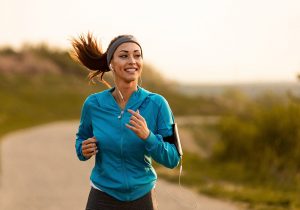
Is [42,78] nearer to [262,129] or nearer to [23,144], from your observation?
[23,144]

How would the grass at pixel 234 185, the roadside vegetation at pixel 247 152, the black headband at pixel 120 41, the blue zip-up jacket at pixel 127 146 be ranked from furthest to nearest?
the roadside vegetation at pixel 247 152 → the grass at pixel 234 185 → the black headband at pixel 120 41 → the blue zip-up jacket at pixel 127 146

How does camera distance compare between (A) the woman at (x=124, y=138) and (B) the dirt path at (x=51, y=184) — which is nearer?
(A) the woman at (x=124, y=138)

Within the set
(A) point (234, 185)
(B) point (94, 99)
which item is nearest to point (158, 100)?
(B) point (94, 99)

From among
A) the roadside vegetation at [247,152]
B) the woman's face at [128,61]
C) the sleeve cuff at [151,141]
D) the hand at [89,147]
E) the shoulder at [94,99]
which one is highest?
the woman's face at [128,61]

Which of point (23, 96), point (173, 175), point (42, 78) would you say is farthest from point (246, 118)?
point (42, 78)

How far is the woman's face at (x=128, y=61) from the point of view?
3.75 metres

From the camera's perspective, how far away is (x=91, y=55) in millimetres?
4242

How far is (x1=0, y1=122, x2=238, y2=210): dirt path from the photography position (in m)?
10.3

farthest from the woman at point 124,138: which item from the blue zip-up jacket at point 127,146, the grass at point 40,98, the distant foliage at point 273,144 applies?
the grass at point 40,98

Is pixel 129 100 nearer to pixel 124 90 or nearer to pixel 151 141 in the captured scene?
pixel 124 90

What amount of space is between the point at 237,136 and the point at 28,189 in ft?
28.0

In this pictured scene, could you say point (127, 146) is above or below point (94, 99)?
below

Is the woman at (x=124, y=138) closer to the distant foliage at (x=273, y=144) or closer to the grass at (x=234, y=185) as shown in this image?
the grass at (x=234, y=185)

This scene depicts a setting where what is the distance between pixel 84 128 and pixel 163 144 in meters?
0.60
